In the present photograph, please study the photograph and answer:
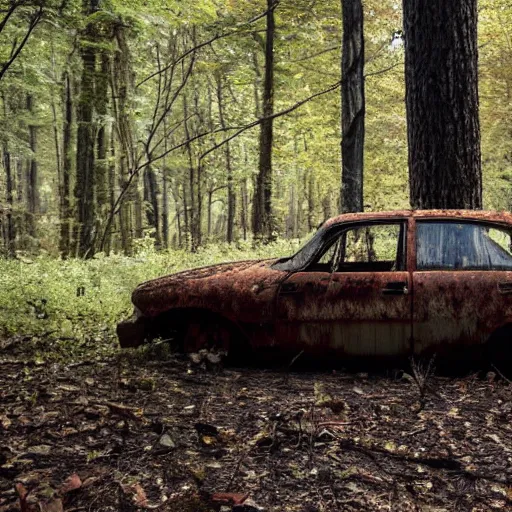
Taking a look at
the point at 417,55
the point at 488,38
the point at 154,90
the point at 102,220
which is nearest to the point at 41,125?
the point at 154,90

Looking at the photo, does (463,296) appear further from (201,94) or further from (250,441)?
(201,94)

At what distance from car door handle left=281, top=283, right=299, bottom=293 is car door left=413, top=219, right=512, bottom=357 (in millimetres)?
1071

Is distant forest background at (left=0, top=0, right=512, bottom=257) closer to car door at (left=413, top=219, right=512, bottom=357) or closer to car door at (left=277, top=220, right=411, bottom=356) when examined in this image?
car door at (left=277, top=220, right=411, bottom=356)

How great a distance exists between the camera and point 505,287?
4.78 m

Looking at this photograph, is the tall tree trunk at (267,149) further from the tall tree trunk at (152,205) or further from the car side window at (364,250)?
the tall tree trunk at (152,205)

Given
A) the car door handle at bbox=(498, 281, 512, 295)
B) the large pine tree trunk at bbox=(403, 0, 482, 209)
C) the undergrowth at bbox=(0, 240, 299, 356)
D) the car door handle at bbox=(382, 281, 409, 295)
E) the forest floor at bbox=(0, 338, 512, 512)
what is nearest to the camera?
the forest floor at bbox=(0, 338, 512, 512)

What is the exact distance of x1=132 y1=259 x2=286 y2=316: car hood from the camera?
17.2ft

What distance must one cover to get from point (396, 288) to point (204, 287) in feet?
5.95

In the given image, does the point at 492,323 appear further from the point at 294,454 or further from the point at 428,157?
the point at 428,157

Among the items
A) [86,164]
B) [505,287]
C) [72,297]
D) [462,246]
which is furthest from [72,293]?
[505,287]

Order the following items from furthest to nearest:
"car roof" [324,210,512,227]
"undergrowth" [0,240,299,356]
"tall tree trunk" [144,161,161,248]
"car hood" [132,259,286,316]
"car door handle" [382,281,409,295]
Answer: "tall tree trunk" [144,161,161,248] < "undergrowth" [0,240,299,356] < "car hood" [132,259,286,316] < "car roof" [324,210,512,227] < "car door handle" [382,281,409,295]

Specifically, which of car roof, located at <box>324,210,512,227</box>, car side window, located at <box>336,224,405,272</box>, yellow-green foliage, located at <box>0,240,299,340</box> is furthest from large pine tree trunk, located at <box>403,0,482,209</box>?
yellow-green foliage, located at <box>0,240,299,340</box>

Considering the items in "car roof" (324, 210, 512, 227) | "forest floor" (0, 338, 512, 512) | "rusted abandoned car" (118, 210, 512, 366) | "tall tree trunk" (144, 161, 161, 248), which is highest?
"tall tree trunk" (144, 161, 161, 248)

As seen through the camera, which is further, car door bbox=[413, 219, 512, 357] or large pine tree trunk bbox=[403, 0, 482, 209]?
large pine tree trunk bbox=[403, 0, 482, 209]
